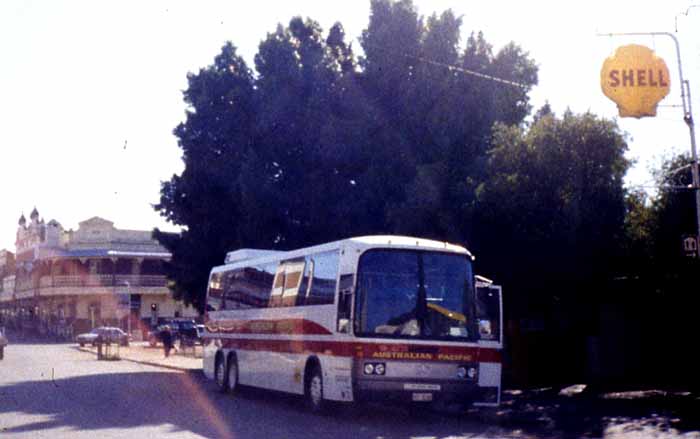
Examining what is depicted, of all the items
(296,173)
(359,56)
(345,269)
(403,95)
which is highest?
(359,56)

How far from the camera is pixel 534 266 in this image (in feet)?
69.4

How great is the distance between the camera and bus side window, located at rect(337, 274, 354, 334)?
16.5 meters

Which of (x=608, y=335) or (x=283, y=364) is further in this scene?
(x=608, y=335)

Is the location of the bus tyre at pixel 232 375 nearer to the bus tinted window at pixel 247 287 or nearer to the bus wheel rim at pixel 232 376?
the bus wheel rim at pixel 232 376

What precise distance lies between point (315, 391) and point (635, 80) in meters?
8.33

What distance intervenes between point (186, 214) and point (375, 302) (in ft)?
62.2

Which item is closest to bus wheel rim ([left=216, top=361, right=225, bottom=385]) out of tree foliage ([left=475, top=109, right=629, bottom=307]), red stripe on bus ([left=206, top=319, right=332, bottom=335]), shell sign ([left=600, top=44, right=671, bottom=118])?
red stripe on bus ([left=206, top=319, right=332, bottom=335])

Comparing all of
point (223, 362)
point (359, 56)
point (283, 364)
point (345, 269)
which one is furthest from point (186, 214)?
point (345, 269)

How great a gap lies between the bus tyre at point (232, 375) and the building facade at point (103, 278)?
48.1m

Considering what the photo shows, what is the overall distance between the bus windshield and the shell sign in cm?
419

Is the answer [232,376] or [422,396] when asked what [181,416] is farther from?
[232,376]

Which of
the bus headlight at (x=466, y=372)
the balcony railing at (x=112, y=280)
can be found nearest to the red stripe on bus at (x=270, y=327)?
the bus headlight at (x=466, y=372)

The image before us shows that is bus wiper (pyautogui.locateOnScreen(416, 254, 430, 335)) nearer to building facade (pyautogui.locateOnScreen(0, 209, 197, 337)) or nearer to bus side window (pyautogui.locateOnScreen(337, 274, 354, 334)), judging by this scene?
bus side window (pyautogui.locateOnScreen(337, 274, 354, 334))

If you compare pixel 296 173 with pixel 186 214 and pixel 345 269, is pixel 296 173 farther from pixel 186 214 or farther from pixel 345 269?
pixel 345 269
